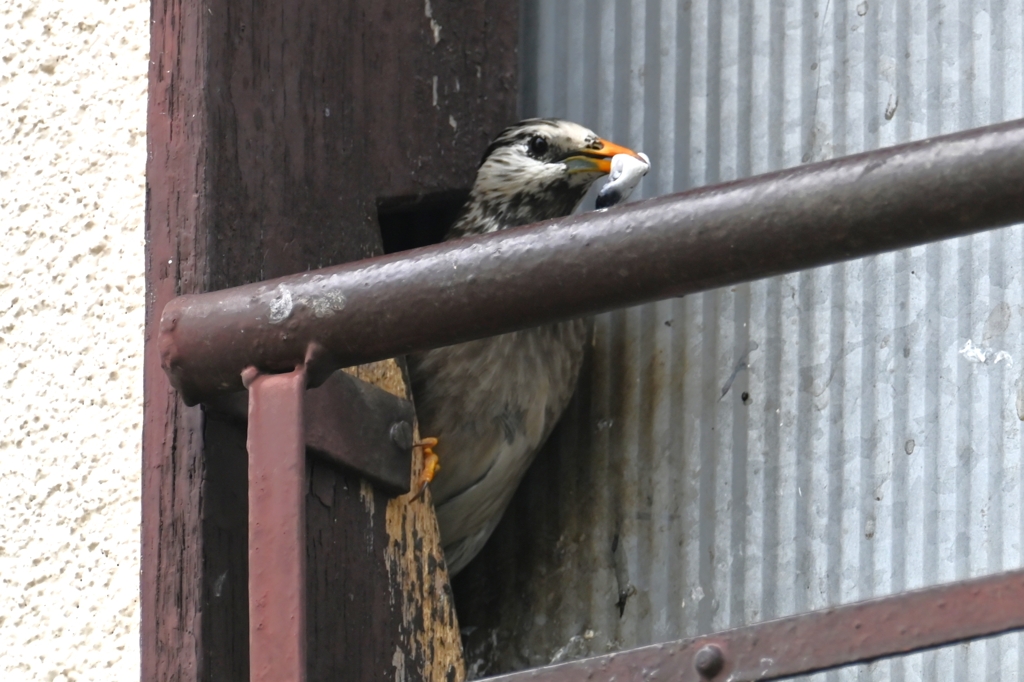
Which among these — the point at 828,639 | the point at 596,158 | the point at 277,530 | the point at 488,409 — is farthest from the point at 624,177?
the point at 828,639

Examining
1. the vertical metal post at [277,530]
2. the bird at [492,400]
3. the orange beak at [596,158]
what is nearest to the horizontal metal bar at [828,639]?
the vertical metal post at [277,530]

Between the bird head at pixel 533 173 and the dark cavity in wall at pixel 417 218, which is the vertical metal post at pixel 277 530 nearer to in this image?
the dark cavity in wall at pixel 417 218

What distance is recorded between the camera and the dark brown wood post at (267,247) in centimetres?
211

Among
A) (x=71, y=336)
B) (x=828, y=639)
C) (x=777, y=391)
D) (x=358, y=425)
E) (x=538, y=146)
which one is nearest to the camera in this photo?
(x=828, y=639)

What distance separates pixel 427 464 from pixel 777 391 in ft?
1.78

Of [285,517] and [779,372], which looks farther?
[779,372]

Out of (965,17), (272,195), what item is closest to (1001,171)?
(965,17)

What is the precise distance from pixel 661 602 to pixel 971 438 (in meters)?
0.55

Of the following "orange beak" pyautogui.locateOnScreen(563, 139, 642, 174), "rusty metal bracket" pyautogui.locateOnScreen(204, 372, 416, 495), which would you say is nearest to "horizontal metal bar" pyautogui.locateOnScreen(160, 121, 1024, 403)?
"rusty metal bracket" pyautogui.locateOnScreen(204, 372, 416, 495)

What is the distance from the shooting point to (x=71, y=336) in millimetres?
2301

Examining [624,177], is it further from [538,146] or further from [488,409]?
[488,409]

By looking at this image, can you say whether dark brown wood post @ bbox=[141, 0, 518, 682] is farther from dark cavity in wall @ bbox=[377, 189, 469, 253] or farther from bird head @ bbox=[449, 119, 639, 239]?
bird head @ bbox=[449, 119, 639, 239]

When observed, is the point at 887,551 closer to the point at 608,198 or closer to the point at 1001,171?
the point at 608,198

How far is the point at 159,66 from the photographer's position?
2.29 m
